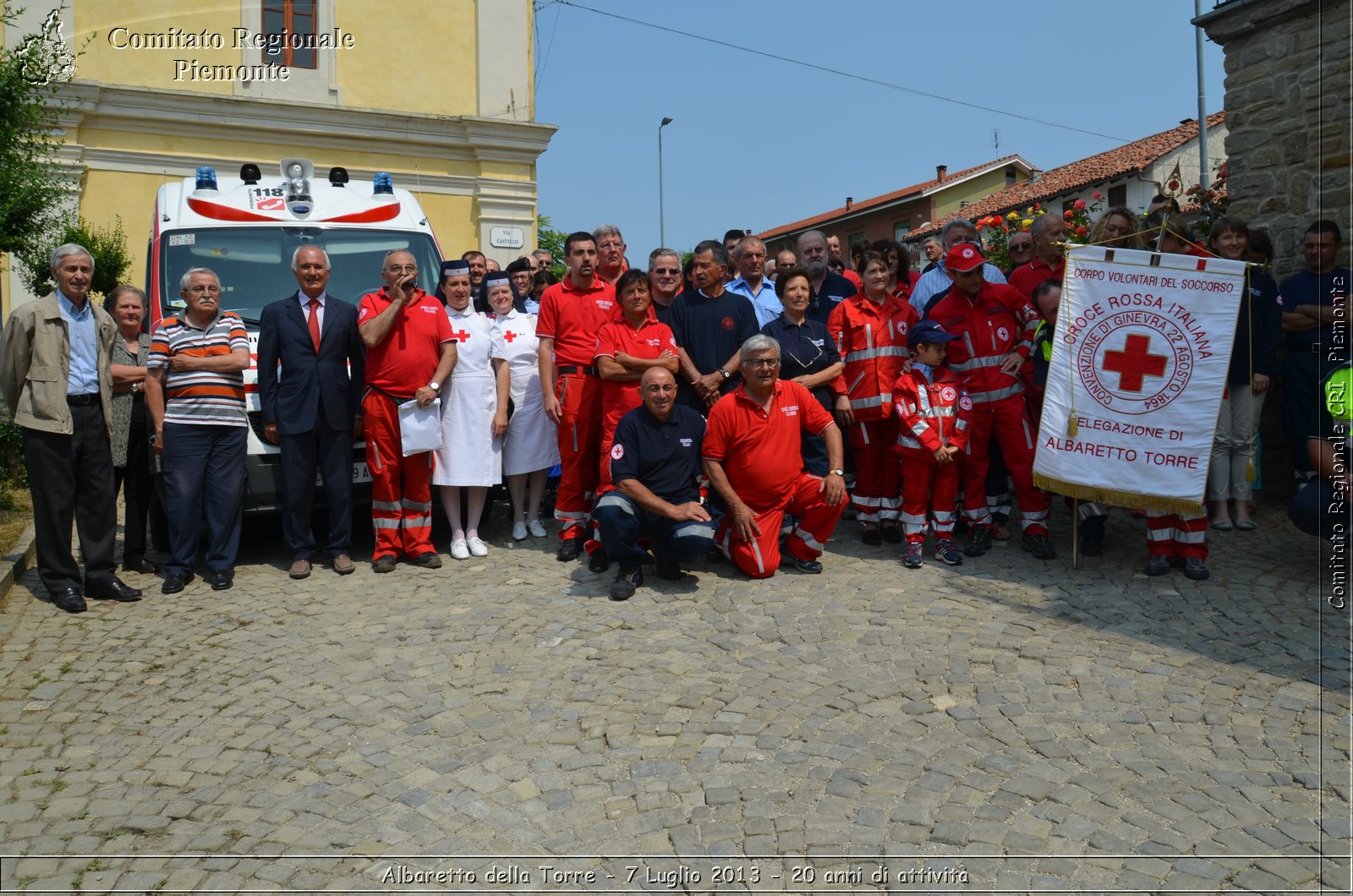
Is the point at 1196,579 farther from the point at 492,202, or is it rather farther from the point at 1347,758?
the point at 492,202

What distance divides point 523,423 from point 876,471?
8.82ft

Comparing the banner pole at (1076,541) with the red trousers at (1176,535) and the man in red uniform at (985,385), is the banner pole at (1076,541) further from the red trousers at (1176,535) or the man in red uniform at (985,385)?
the red trousers at (1176,535)

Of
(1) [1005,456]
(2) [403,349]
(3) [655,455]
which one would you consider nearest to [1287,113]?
(1) [1005,456]

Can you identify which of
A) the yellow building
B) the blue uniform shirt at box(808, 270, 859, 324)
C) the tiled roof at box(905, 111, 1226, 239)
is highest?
the tiled roof at box(905, 111, 1226, 239)

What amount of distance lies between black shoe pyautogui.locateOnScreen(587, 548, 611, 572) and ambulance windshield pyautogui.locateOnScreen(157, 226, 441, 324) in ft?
8.96

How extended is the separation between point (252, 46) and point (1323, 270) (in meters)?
17.2

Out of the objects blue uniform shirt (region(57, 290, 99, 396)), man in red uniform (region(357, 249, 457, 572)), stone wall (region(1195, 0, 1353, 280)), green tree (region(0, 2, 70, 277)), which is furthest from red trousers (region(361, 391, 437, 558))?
stone wall (region(1195, 0, 1353, 280))

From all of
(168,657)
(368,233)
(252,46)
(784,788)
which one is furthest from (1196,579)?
(252,46)

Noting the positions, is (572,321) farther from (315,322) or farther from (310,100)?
(310,100)

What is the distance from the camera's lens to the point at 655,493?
6.63 metres

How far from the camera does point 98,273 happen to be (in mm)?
16094

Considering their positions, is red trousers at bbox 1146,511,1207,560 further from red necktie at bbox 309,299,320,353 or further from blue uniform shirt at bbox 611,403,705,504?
red necktie at bbox 309,299,320,353

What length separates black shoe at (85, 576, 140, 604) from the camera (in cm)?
659

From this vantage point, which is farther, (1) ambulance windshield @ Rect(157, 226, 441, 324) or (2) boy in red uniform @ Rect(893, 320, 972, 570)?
(1) ambulance windshield @ Rect(157, 226, 441, 324)
